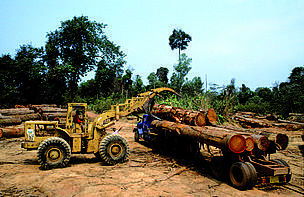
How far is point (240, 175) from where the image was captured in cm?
586

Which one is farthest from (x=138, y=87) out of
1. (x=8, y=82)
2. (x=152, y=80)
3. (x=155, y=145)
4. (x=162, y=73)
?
(x=155, y=145)

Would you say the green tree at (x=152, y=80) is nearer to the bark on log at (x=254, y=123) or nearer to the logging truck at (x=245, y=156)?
the bark on log at (x=254, y=123)

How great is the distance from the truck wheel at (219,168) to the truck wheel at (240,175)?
345mm

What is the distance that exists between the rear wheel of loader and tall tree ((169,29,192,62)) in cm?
3380

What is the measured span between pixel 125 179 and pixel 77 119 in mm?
3218

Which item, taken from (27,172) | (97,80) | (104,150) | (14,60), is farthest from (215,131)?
(14,60)

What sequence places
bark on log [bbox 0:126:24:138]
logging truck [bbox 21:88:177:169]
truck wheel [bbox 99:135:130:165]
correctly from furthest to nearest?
bark on log [bbox 0:126:24:138] < truck wheel [bbox 99:135:130:165] < logging truck [bbox 21:88:177:169]

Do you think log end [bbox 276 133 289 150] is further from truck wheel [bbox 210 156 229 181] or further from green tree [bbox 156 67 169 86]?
green tree [bbox 156 67 169 86]

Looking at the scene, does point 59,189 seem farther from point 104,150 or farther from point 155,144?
point 155,144

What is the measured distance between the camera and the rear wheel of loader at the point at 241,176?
555cm

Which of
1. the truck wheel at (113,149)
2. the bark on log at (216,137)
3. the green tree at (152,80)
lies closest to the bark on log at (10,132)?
the truck wheel at (113,149)

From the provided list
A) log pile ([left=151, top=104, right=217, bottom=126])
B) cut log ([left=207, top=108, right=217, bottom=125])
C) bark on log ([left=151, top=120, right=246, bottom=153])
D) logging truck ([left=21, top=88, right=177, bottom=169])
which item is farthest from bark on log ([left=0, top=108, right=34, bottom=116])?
cut log ([left=207, top=108, right=217, bottom=125])

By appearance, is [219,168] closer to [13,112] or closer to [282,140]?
[282,140]

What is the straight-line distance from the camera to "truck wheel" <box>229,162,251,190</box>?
18.2ft
